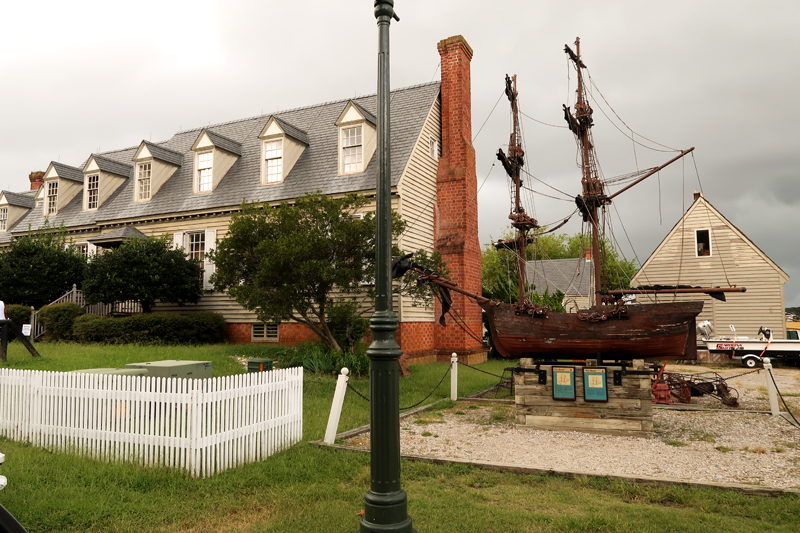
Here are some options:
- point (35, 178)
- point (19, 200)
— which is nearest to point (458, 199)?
point (19, 200)

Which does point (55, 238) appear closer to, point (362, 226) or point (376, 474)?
point (362, 226)

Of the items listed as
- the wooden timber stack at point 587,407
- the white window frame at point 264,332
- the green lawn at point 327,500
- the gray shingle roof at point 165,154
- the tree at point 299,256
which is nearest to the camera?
the green lawn at point 327,500

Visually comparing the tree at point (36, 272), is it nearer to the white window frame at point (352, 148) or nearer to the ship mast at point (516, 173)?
the white window frame at point (352, 148)

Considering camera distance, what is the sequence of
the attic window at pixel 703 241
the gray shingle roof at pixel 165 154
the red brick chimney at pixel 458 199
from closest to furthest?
the red brick chimney at pixel 458 199
the gray shingle roof at pixel 165 154
the attic window at pixel 703 241

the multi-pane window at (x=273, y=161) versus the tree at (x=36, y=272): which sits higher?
the multi-pane window at (x=273, y=161)

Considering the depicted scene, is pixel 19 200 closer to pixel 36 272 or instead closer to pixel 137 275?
pixel 36 272

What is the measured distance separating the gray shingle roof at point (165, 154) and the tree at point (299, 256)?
11061mm

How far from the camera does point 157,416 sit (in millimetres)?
6797

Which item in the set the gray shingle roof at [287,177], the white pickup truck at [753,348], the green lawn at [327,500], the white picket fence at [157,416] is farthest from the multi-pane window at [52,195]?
the white pickup truck at [753,348]

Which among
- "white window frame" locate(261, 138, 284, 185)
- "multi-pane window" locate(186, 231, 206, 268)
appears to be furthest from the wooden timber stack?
"multi-pane window" locate(186, 231, 206, 268)

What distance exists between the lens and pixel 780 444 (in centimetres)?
855

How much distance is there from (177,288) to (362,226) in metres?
9.43

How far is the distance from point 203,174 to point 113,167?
6563mm

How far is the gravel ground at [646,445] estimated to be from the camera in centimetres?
698
